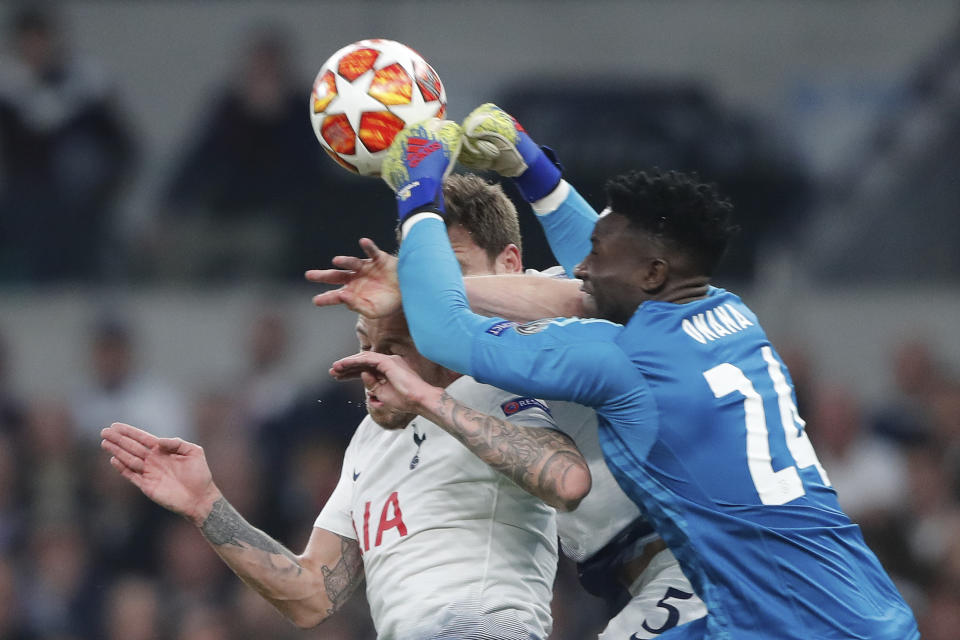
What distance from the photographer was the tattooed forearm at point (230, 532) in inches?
169

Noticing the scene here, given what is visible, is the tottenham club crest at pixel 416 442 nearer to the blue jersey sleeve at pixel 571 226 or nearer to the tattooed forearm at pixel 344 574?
the tattooed forearm at pixel 344 574

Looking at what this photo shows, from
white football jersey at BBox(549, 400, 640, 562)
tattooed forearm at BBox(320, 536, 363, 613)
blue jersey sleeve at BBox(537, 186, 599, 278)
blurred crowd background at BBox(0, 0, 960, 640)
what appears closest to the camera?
white football jersey at BBox(549, 400, 640, 562)

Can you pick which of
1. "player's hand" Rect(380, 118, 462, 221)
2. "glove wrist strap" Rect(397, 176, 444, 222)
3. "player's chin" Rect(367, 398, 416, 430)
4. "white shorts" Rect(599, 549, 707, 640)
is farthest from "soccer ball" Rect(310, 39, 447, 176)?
"white shorts" Rect(599, 549, 707, 640)

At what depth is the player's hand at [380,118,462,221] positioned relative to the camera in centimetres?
387

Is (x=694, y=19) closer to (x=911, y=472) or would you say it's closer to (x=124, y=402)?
(x=911, y=472)

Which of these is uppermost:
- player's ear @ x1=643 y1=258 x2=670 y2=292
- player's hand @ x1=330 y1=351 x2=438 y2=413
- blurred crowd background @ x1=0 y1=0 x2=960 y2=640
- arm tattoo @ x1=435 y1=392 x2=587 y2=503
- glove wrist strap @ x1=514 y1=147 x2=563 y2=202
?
glove wrist strap @ x1=514 y1=147 x2=563 y2=202

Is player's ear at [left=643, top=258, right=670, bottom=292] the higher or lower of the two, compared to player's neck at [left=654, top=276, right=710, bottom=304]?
higher

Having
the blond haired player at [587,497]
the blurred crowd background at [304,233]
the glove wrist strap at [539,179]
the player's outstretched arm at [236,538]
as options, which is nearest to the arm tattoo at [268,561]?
the player's outstretched arm at [236,538]

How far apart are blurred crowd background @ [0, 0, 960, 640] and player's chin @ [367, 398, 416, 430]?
3336mm

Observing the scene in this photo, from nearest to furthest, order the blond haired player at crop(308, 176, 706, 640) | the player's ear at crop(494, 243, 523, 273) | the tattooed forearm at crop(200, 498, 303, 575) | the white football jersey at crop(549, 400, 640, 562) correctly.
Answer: the blond haired player at crop(308, 176, 706, 640)
the white football jersey at crop(549, 400, 640, 562)
the tattooed forearm at crop(200, 498, 303, 575)
the player's ear at crop(494, 243, 523, 273)

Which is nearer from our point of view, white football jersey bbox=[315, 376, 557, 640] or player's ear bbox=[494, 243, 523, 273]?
white football jersey bbox=[315, 376, 557, 640]

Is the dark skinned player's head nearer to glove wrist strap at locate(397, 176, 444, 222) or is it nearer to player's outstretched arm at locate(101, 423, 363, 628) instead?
glove wrist strap at locate(397, 176, 444, 222)

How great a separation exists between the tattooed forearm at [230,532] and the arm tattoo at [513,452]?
97cm

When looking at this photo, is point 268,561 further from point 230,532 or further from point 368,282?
point 368,282
